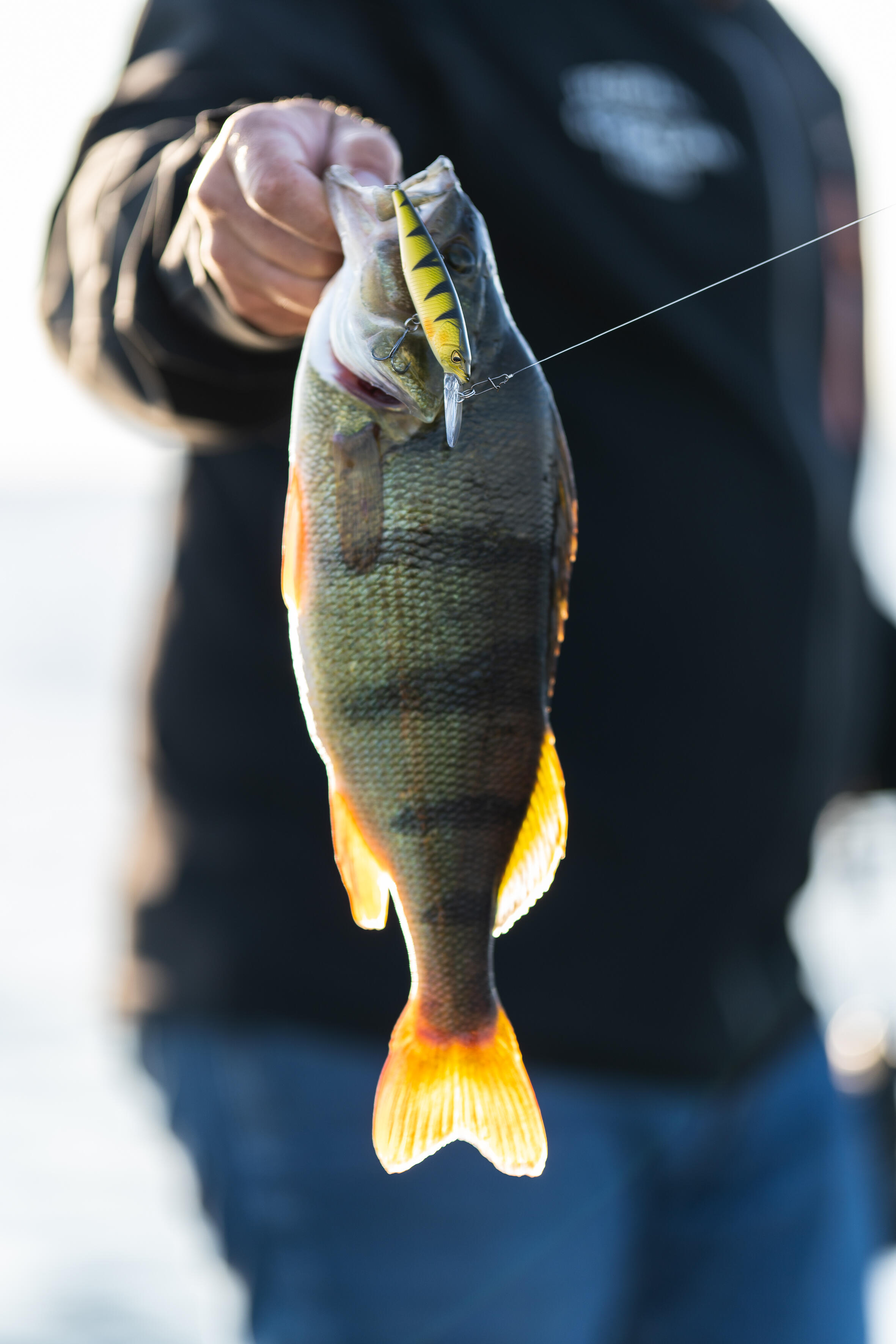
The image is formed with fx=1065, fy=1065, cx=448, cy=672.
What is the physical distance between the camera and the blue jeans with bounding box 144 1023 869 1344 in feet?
6.19

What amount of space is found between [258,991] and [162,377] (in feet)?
3.56

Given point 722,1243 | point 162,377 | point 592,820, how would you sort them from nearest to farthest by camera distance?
point 162,377 < point 592,820 < point 722,1243

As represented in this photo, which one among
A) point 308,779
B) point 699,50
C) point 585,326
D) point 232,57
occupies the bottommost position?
point 308,779

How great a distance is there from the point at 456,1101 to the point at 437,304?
0.78 metres

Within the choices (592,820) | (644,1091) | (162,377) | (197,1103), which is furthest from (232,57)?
(644,1091)

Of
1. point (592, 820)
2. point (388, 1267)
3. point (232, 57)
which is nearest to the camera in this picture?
point (232, 57)

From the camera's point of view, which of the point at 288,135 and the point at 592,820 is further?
the point at 592,820

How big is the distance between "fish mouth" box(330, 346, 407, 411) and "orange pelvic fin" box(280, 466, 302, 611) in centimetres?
10

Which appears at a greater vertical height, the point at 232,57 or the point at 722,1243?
the point at 232,57

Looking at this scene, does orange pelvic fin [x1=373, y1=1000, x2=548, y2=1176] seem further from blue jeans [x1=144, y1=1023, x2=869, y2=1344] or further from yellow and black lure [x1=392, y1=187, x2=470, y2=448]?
blue jeans [x1=144, y1=1023, x2=869, y2=1344]

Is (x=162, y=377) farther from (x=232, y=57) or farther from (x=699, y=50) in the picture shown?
(x=699, y=50)

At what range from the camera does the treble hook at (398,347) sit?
1055 mm

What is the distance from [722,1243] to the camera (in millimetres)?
2205

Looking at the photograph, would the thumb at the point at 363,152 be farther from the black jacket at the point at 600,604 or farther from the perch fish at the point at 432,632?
the black jacket at the point at 600,604
